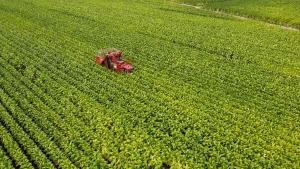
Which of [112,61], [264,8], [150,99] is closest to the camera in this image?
[150,99]

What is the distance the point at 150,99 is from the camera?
18.4 meters

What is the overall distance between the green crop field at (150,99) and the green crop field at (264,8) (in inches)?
309

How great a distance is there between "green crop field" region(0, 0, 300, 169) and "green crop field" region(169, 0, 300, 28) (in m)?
7.84

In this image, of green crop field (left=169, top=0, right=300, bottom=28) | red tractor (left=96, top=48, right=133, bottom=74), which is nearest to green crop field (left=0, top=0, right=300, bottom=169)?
red tractor (left=96, top=48, right=133, bottom=74)

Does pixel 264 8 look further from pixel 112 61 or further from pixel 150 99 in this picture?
pixel 150 99

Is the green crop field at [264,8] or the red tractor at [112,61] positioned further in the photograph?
the green crop field at [264,8]

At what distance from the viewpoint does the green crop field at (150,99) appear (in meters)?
13.8

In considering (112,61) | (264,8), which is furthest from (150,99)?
(264,8)

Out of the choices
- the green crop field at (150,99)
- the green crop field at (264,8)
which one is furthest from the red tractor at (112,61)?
the green crop field at (264,8)

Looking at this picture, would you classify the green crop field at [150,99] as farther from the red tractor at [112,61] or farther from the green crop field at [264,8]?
the green crop field at [264,8]

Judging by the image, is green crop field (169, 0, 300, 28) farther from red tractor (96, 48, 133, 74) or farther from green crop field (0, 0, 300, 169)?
red tractor (96, 48, 133, 74)

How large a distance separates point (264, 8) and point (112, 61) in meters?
30.4

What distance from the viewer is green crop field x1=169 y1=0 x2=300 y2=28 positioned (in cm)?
3960

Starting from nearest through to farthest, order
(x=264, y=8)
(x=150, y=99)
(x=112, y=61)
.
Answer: (x=150, y=99) < (x=112, y=61) < (x=264, y=8)
